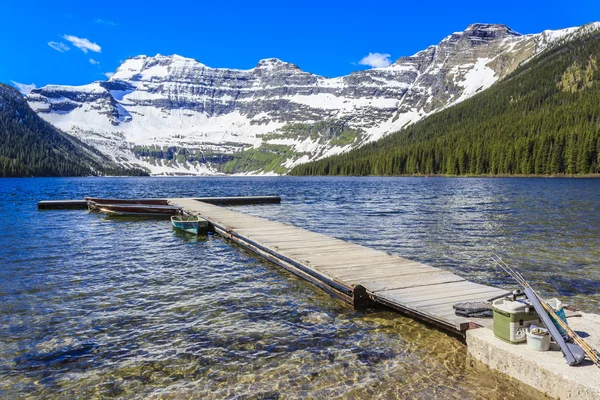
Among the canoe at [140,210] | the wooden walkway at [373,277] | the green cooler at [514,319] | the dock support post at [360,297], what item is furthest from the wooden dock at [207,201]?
the green cooler at [514,319]

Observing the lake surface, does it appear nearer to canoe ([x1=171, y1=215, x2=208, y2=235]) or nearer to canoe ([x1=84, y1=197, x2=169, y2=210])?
canoe ([x1=171, y1=215, x2=208, y2=235])

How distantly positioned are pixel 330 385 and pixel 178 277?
11.8m

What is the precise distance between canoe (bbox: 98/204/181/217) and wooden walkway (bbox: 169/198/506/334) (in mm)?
24031

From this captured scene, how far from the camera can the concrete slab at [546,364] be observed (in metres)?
8.07

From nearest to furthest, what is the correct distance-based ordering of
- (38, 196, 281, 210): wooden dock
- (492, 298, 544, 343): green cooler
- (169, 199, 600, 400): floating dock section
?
(169, 199, 600, 400): floating dock section < (492, 298, 544, 343): green cooler < (38, 196, 281, 210): wooden dock

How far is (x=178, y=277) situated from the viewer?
19922 millimetres

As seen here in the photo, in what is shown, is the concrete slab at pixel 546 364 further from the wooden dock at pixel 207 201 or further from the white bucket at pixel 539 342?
the wooden dock at pixel 207 201

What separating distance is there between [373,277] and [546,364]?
7916 millimetres

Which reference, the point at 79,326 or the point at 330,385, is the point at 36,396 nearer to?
the point at 79,326

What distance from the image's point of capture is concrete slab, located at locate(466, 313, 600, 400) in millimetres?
8070

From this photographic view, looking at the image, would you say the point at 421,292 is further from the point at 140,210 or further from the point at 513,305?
the point at 140,210

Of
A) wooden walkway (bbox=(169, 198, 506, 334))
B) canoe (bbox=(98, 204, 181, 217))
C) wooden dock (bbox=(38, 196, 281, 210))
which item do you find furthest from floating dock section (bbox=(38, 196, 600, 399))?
wooden dock (bbox=(38, 196, 281, 210))

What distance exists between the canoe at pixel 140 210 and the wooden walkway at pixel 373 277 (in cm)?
2403

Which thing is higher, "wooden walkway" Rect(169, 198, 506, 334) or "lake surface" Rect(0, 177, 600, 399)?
"wooden walkway" Rect(169, 198, 506, 334)
